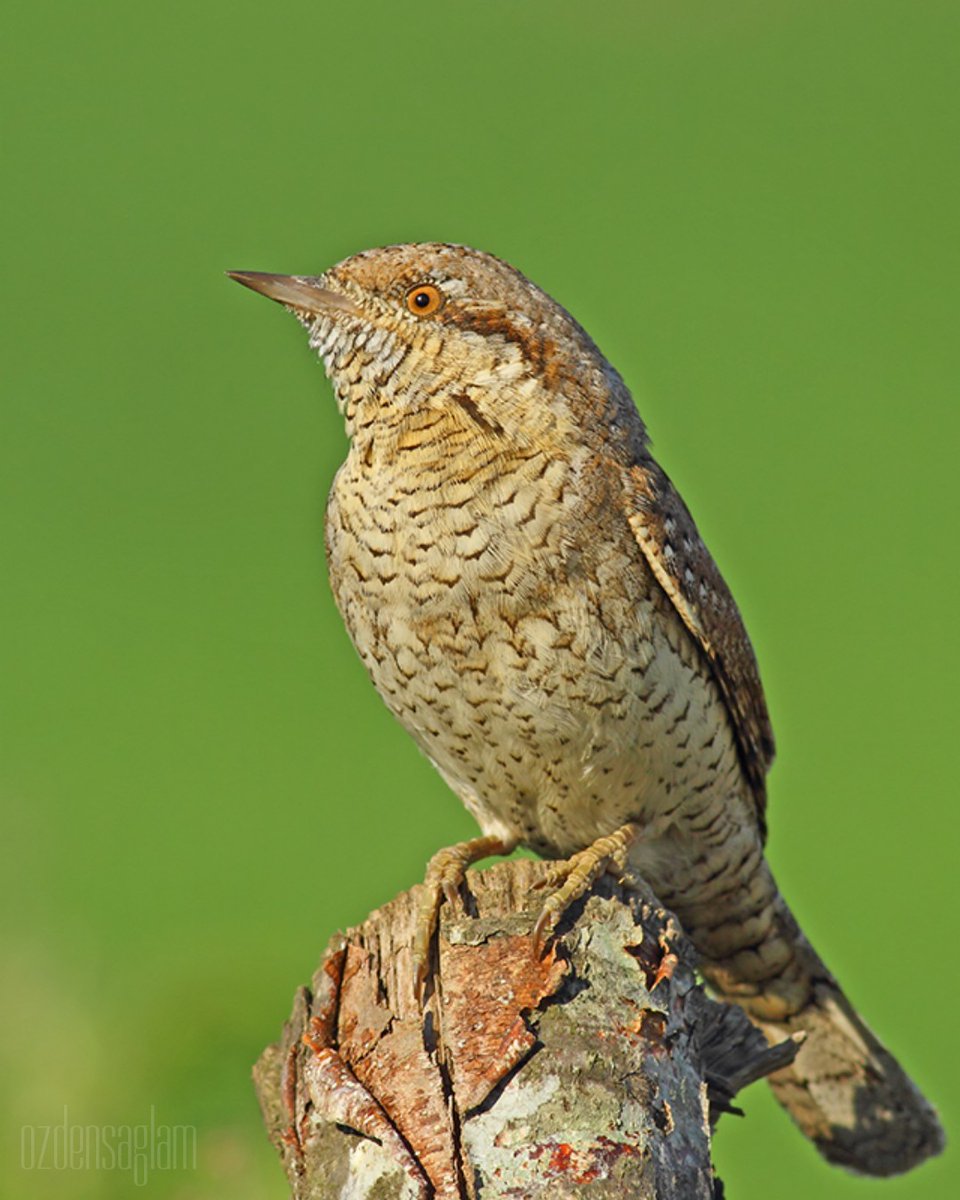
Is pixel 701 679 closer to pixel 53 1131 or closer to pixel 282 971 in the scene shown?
pixel 282 971

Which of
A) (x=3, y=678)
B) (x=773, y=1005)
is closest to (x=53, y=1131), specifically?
(x=773, y=1005)

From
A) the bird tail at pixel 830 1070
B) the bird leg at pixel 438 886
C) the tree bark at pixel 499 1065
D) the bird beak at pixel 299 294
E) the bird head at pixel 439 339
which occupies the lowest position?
the bird tail at pixel 830 1070

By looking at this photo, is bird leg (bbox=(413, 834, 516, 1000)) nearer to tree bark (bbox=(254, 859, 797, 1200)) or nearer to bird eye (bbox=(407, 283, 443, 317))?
tree bark (bbox=(254, 859, 797, 1200))

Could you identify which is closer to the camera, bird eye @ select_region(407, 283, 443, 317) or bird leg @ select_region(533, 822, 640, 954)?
bird leg @ select_region(533, 822, 640, 954)

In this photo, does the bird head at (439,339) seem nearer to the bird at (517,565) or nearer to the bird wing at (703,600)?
the bird at (517,565)

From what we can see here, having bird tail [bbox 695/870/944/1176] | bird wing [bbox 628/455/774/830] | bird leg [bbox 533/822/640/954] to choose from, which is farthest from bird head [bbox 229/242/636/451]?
bird tail [bbox 695/870/944/1176]

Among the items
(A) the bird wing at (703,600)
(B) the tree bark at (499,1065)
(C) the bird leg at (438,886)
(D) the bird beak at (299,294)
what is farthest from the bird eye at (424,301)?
(B) the tree bark at (499,1065)
